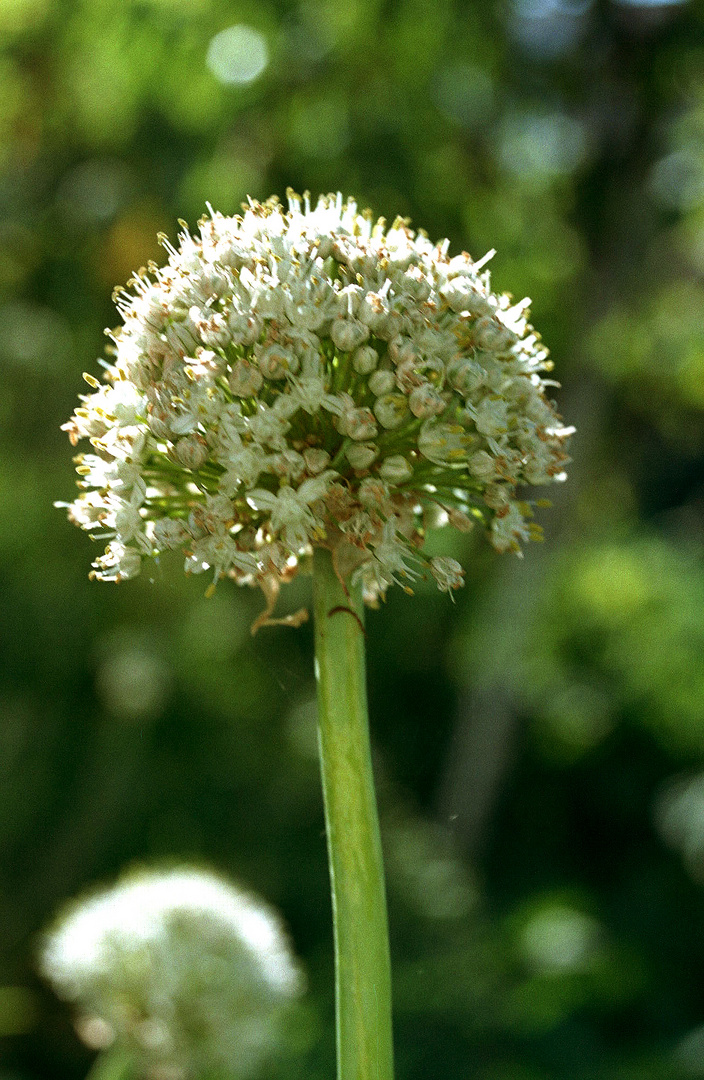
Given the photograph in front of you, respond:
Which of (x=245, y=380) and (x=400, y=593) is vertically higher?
(x=400, y=593)

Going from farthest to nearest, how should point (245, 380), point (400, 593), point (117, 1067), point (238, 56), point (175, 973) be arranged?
point (400, 593) < point (238, 56) < point (175, 973) < point (117, 1067) < point (245, 380)

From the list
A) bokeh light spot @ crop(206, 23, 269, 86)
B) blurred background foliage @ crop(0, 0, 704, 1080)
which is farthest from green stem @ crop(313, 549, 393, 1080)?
bokeh light spot @ crop(206, 23, 269, 86)

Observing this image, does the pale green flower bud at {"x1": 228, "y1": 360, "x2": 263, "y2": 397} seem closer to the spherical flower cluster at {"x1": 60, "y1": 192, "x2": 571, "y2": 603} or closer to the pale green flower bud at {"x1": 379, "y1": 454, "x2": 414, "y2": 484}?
the spherical flower cluster at {"x1": 60, "y1": 192, "x2": 571, "y2": 603}

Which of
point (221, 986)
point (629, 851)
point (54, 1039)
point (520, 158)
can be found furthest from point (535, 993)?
point (520, 158)

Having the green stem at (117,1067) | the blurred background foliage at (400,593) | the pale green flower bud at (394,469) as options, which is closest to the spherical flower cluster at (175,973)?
the green stem at (117,1067)

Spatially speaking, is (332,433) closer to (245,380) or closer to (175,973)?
(245,380)

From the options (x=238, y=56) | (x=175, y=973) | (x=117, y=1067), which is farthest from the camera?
(x=238, y=56)

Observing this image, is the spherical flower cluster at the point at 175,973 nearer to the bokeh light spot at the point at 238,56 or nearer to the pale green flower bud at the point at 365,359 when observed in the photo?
the pale green flower bud at the point at 365,359

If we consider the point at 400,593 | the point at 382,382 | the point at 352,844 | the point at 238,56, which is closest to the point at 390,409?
the point at 382,382
